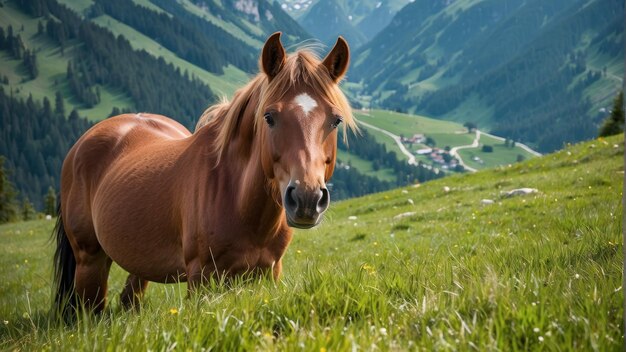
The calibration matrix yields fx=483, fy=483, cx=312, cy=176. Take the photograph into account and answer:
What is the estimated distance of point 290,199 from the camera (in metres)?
4.16

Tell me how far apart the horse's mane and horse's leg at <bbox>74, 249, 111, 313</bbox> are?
11.2ft

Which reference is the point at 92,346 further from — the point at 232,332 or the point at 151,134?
the point at 151,134

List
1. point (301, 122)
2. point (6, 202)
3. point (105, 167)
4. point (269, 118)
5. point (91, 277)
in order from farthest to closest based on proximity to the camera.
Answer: point (6, 202) → point (105, 167) → point (91, 277) → point (269, 118) → point (301, 122)

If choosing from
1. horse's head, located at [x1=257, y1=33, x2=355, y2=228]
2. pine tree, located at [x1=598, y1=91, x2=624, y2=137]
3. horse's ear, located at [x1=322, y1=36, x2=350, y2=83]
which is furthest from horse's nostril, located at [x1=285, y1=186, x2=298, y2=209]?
pine tree, located at [x1=598, y1=91, x2=624, y2=137]

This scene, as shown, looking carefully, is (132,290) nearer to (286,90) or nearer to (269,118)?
(269,118)

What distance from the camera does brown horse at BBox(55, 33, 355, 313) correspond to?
15.0 feet

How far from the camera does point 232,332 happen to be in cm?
270

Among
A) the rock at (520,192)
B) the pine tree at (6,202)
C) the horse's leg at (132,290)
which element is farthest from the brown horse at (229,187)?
the pine tree at (6,202)

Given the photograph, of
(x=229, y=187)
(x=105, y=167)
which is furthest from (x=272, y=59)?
(x=105, y=167)

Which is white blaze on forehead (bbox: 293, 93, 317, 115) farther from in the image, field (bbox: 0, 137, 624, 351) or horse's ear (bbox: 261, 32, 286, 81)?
field (bbox: 0, 137, 624, 351)

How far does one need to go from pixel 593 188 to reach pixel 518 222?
506cm

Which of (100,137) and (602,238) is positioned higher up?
(602,238)

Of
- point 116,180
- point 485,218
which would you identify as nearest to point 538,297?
point 116,180

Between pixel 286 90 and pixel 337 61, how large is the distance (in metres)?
0.83
